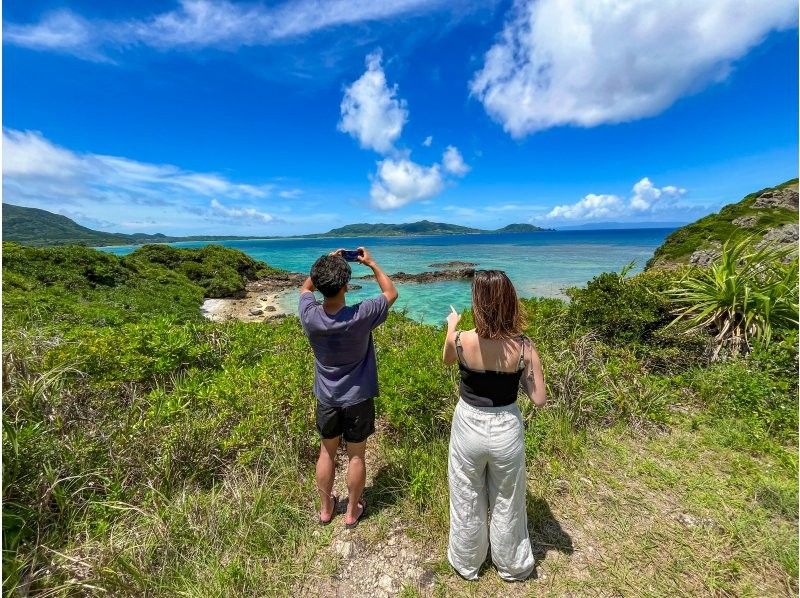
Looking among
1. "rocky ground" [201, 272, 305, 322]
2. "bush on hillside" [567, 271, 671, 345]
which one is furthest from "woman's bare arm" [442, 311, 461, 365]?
"rocky ground" [201, 272, 305, 322]

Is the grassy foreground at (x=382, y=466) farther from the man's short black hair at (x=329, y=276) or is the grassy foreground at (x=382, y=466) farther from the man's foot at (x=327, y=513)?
the man's short black hair at (x=329, y=276)

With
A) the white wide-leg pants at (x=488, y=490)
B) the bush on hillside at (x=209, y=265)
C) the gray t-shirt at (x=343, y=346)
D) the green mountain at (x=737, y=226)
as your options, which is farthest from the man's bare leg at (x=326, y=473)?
the green mountain at (x=737, y=226)

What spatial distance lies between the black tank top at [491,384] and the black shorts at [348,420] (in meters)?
0.99

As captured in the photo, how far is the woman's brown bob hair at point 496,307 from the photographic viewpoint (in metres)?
2.41

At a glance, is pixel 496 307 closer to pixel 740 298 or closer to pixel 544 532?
pixel 544 532

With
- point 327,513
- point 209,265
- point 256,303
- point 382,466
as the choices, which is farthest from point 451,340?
point 209,265

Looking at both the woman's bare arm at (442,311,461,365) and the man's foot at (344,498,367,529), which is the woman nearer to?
the woman's bare arm at (442,311,461,365)

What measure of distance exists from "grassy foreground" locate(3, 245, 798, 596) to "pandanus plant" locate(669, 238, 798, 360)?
12.1 inches

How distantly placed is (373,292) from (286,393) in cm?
2613

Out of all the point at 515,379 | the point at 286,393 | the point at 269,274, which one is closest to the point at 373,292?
the point at 269,274

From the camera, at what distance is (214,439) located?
12.7 feet

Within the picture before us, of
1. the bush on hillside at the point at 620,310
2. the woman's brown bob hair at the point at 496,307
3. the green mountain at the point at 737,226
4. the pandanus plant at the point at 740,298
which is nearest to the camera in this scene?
the woman's brown bob hair at the point at 496,307

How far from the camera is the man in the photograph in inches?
112

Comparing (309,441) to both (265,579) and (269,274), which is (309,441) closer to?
(265,579)
